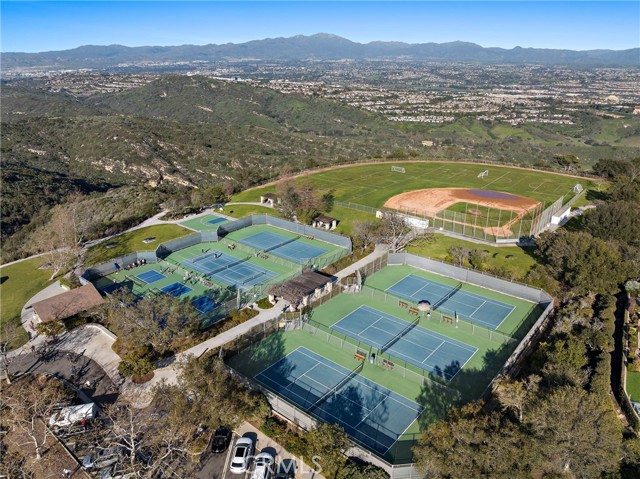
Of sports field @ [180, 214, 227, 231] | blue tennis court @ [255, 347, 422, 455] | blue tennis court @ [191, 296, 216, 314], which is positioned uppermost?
sports field @ [180, 214, 227, 231]

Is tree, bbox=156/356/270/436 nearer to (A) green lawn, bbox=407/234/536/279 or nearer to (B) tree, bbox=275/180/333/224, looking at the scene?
(A) green lawn, bbox=407/234/536/279

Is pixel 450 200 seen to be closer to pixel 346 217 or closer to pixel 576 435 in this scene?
pixel 346 217

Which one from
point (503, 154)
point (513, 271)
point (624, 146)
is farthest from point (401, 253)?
point (624, 146)

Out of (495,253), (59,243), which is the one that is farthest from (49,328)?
(495,253)

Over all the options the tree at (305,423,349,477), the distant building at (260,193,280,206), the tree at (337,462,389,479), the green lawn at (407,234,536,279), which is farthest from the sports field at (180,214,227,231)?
the tree at (337,462,389,479)

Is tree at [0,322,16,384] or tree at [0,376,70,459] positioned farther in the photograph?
tree at [0,322,16,384]

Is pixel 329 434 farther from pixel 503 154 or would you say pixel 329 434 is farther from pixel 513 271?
pixel 503 154

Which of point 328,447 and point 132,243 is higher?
point 328,447
